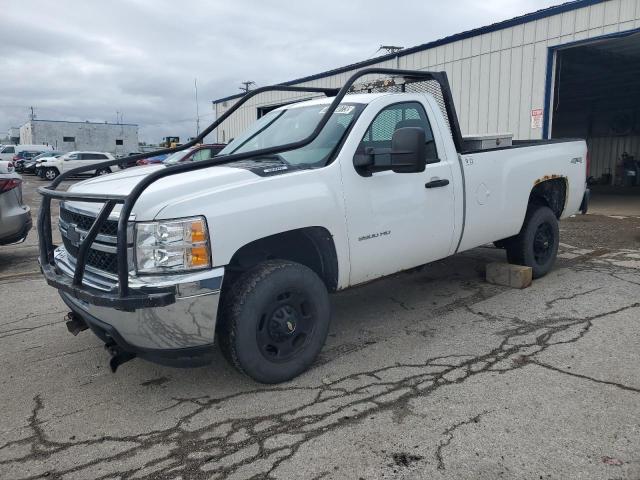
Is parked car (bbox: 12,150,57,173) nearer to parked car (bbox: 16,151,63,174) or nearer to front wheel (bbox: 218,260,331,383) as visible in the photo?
→ parked car (bbox: 16,151,63,174)

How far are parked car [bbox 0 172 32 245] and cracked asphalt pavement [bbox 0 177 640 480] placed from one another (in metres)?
2.35

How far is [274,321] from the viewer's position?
3439mm

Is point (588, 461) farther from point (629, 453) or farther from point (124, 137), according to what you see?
point (124, 137)

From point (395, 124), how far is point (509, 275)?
2.34 metres

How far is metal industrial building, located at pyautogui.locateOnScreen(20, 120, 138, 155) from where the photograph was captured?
2790 inches

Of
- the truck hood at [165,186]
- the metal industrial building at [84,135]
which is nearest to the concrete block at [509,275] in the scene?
the truck hood at [165,186]

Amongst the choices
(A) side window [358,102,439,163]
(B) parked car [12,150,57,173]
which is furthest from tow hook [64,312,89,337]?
(B) parked car [12,150,57,173]

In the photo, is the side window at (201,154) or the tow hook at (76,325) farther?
the side window at (201,154)

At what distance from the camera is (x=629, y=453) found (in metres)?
2.64

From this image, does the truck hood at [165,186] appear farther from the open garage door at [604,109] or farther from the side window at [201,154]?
the open garage door at [604,109]

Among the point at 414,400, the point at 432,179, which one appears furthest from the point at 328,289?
the point at 432,179

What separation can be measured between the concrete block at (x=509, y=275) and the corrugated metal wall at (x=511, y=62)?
24.8 ft

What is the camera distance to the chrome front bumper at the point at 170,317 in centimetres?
296

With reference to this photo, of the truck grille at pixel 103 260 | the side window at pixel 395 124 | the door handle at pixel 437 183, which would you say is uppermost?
the side window at pixel 395 124
